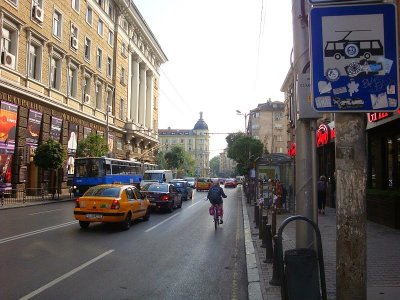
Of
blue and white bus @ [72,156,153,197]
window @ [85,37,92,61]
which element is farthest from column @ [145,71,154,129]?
blue and white bus @ [72,156,153,197]

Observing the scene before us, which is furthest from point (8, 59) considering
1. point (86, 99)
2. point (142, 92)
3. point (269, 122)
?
point (269, 122)

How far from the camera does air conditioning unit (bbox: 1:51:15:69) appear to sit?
94.4ft

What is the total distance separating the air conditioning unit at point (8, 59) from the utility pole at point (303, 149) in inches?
1080

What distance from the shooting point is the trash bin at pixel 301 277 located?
15.8 feet

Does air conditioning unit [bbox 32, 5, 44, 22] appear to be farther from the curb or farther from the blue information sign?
the blue information sign

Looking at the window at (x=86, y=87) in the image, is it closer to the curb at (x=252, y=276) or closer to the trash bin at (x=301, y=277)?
the curb at (x=252, y=276)

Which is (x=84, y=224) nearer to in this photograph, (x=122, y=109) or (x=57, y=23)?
(x=57, y=23)

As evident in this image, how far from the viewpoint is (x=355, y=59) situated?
3604 millimetres

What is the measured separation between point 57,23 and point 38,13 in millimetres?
4309

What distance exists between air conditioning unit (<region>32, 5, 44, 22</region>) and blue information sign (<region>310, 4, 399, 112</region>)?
1298 inches

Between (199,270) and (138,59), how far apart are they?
5661 cm

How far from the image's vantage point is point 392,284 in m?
6.53

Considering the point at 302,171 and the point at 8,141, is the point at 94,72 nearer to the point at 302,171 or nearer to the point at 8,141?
the point at 8,141

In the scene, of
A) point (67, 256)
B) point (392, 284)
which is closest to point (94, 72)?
→ point (67, 256)
